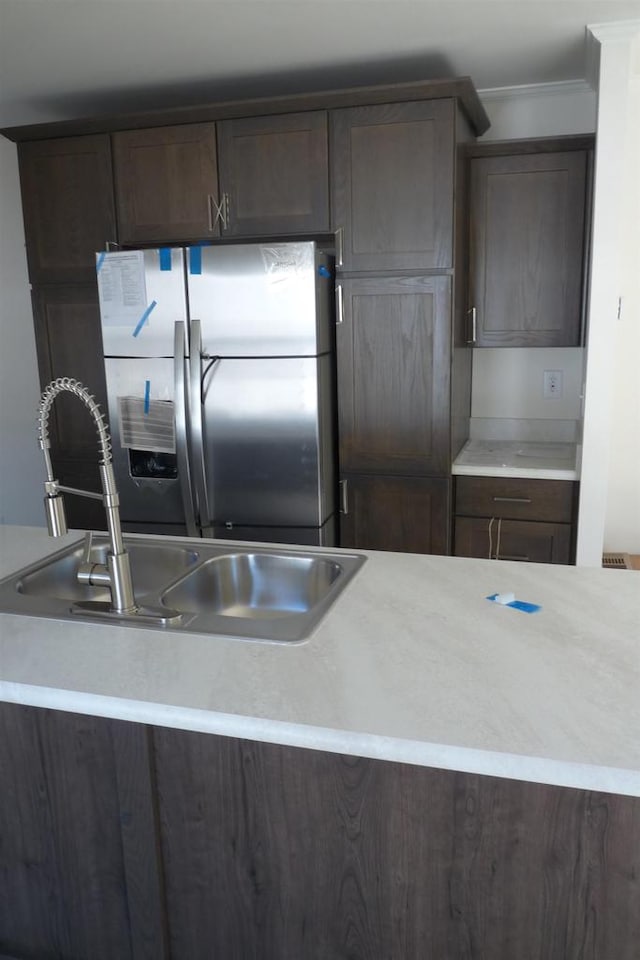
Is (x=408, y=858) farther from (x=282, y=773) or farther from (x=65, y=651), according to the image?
(x=65, y=651)

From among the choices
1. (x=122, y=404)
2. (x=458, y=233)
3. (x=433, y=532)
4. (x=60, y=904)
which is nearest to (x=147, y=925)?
(x=60, y=904)

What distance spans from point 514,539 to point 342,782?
1975 mm

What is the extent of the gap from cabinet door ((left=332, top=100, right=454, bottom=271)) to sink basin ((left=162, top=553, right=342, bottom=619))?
1.46 meters

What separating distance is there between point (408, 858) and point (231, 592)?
2.74 feet

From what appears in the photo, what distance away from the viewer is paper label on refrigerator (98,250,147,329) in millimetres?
2936

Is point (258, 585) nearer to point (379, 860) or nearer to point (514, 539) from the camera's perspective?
point (379, 860)

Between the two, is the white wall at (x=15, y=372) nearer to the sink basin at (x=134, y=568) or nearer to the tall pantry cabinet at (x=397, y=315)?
the tall pantry cabinet at (x=397, y=315)

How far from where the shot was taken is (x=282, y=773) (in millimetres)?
1199

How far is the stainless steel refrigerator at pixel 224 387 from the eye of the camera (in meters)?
2.80

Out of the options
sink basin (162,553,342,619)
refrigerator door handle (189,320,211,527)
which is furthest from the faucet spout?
refrigerator door handle (189,320,211,527)

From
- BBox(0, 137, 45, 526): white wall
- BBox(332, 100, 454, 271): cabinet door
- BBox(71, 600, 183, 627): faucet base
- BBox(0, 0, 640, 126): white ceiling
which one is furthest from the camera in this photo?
BBox(0, 137, 45, 526): white wall

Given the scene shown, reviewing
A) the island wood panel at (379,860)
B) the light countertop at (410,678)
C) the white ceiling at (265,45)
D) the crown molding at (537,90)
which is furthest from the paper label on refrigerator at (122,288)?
the island wood panel at (379,860)

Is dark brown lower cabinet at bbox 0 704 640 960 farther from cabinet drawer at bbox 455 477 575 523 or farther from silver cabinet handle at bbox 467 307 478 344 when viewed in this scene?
silver cabinet handle at bbox 467 307 478 344

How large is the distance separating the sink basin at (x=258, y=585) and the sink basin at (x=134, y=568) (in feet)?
0.23
